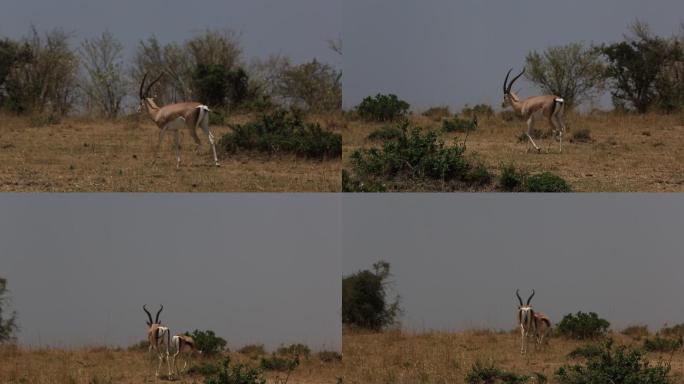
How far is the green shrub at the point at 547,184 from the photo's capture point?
15102mm

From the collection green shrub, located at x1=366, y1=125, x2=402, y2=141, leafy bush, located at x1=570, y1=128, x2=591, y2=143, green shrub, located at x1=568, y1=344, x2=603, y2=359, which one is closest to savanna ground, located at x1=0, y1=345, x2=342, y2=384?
green shrub, located at x1=568, y1=344, x2=603, y2=359

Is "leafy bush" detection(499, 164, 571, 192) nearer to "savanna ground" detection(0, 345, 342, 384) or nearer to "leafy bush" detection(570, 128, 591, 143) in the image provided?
"leafy bush" detection(570, 128, 591, 143)

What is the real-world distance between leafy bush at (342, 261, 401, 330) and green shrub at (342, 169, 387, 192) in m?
3.73

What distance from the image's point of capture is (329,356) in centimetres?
1778

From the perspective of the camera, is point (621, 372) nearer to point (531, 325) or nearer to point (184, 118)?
point (531, 325)

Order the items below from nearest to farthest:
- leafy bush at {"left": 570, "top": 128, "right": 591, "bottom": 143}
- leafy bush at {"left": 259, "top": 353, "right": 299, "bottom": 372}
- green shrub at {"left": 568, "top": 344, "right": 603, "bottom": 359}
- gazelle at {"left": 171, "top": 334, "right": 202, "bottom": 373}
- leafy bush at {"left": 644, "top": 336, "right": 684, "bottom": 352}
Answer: green shrub at {"left": 568, "top": 344, "right": 603, "bottom": 359}, gazelle at {"left": 171, "top": 334, "right": 202, "bottom": 373}, leafy bush at {"left": 644, "top": 336, "right": 684, "bottom": 352}, leafy bush at {"left": 259, "top": 353, "right": 299, "bottom": 372}, leafy bush at {"left": 570, "top": 128, "right": 591, "bottom": 143}

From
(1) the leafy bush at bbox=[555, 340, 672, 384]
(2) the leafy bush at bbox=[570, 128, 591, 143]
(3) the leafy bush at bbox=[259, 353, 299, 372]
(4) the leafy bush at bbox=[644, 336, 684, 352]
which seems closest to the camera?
(1) the leafy bush at bbox=[555, 340, 672, 384]

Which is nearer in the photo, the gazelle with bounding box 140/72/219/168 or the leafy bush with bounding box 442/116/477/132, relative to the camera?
the gazelle with bounding box 140/72/219/168

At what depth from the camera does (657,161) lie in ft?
56.2

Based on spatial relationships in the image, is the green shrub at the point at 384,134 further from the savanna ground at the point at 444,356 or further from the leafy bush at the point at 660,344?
the leafy bush at the point at 660,344

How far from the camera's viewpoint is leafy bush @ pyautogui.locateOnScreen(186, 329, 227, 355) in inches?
707

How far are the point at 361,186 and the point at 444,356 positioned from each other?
2918 mm

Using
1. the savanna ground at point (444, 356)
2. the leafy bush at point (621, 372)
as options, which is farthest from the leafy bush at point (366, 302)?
the leafy bush at point (621, 372)

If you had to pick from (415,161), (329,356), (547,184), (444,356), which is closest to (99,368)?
(329,356)
